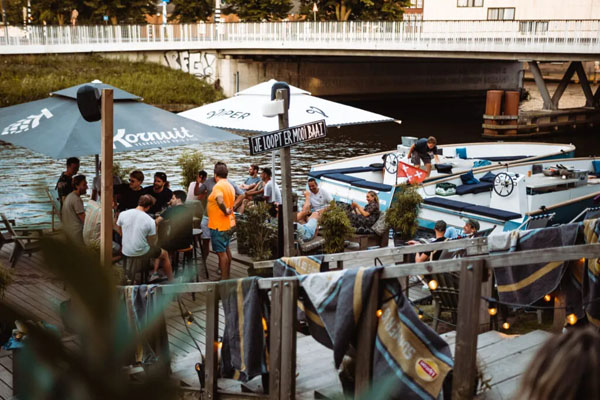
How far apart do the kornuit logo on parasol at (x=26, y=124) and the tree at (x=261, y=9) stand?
42.9 metres

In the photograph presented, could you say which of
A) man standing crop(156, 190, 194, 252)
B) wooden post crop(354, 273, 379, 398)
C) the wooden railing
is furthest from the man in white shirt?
man standing crop(156, 190, 194, 252)

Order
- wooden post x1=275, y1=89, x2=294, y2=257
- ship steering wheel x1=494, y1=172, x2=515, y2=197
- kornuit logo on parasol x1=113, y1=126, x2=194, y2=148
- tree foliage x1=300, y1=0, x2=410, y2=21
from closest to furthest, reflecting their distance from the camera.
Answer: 1. wooden post x1=275, y1=89, x2=294, y2=257
2. kornuit logo on parasol x1=113, y1=126, x2=194, y2=148
3. ship steering wheel x1=494, y1=172, x2=515, y2=197
4. tree foliage x1=300, y1=0, x2=410, y2=21

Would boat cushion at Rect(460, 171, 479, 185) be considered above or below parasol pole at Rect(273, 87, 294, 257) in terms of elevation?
below

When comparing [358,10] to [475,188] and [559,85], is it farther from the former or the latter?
[475,188]

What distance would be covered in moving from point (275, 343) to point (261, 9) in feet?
160

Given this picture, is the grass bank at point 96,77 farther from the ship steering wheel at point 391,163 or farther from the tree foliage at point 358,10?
the ship steering wheel at point 391,163

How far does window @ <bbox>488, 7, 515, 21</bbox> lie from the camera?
166 ft

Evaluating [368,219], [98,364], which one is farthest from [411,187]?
[98,364]

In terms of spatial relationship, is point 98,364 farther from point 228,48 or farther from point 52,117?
point 228,48

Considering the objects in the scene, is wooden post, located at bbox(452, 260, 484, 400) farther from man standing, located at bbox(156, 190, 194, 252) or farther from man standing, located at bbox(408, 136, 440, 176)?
man standing, located at bbox(408, 136, 440, 176)

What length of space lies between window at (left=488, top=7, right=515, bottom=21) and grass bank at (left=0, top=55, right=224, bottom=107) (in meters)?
22.6

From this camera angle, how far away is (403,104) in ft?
160

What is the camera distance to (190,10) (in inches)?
2135

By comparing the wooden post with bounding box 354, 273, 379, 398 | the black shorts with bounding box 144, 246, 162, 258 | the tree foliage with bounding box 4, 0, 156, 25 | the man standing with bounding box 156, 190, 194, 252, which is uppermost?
the tree foliage with bounding box 4, 0, 156, 25
